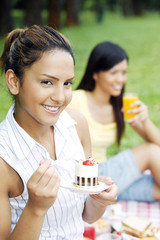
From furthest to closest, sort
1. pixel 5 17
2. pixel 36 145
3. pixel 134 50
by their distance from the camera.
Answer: pixel 134 50, pixel 5 17, pixel 36 145

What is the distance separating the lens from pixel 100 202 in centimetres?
203

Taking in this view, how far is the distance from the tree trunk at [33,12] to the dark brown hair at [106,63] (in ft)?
35.8

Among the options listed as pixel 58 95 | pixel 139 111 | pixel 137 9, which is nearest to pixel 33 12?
pixel 139 111

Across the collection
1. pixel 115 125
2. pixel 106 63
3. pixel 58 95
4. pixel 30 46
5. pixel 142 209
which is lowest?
pixel 142 209

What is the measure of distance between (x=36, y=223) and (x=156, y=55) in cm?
1268

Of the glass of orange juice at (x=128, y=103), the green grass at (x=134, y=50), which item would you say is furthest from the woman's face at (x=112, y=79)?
the green grass at (x=134, y=50)

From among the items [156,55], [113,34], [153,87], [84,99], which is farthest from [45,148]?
[113,34]

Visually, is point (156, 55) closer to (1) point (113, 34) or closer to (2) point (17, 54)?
(1) point (113, 34)

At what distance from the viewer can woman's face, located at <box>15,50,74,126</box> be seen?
1.80 meters

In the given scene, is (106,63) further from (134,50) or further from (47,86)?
(134,50)

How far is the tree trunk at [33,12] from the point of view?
14.2 metres

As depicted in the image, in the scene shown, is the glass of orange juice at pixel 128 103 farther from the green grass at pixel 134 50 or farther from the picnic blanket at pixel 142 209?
the green grass at pixel 134 50

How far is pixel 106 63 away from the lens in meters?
3.76

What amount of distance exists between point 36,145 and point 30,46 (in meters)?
0.50
